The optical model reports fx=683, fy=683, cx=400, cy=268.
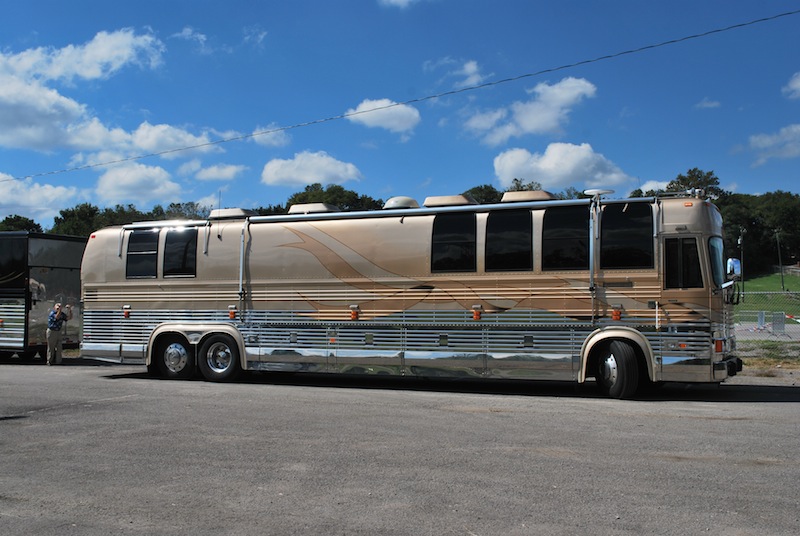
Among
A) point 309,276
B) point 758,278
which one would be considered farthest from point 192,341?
point 758,278

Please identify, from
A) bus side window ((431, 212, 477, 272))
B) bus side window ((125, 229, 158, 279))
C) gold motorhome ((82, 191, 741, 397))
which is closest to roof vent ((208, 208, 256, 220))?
gold motorhome ((82, 191, 741, 397))

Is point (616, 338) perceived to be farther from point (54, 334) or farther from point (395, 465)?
point (54, 334)

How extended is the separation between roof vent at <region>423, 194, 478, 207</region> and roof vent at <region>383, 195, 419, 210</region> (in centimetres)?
35

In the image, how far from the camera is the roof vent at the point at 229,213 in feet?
49.4

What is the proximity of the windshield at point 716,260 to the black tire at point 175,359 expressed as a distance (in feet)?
34.2

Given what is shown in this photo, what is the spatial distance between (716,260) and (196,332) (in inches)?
404

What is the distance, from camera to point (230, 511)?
212 inches

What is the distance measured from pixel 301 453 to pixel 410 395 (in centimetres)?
515

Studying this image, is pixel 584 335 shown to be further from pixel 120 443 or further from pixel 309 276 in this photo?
pixel 120 443

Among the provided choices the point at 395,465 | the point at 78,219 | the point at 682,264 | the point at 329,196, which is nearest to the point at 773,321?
the point at 682,264

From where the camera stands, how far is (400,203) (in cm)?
1383

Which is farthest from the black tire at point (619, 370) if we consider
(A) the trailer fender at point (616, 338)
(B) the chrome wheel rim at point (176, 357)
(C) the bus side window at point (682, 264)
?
(B) the chrome wheel rim at point (176, 357)

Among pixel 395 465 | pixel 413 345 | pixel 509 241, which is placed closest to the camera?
pixel 395 465

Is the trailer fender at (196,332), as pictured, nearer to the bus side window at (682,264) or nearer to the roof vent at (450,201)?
the roof vent at (450,201)
